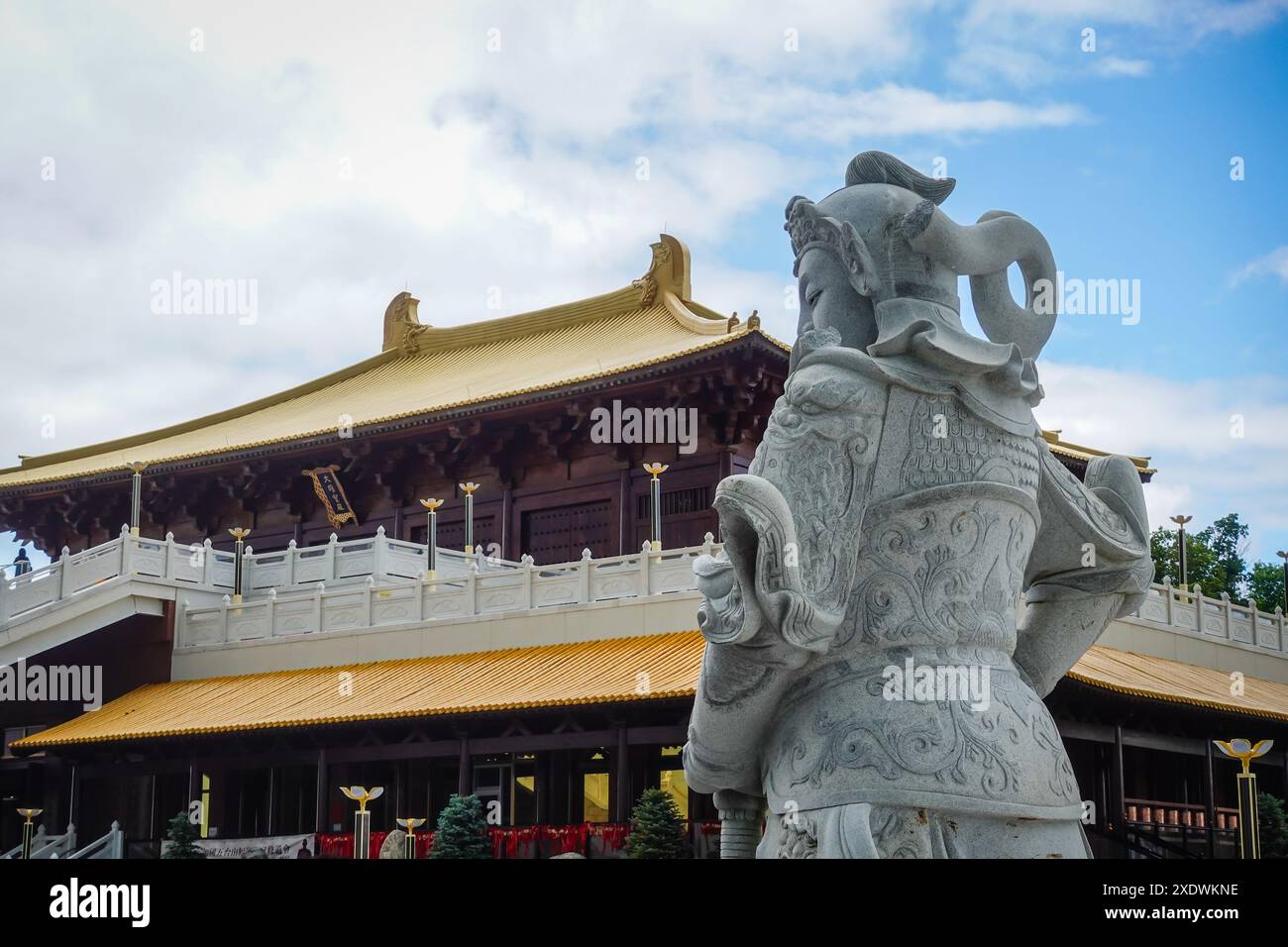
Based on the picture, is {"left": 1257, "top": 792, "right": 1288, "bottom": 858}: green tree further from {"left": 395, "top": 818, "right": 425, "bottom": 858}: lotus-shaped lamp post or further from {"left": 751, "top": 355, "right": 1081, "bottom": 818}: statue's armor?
{"left": 751, "top": 355, "right": 1081, "bottom": 818}: statue's armor

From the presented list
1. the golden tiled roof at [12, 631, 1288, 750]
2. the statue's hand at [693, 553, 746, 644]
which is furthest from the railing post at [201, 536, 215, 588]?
the statue's hand at [693, 553, 746, 644]

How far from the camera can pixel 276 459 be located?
28812 millimetres

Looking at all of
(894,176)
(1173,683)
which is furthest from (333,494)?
(894,176)

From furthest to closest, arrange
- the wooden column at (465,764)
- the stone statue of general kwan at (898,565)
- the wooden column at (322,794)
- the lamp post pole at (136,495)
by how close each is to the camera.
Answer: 1. the lamp post pole at (136,495)
2. the wooden column at (322,794)
3. the wooden column at (465,764)
4. the stone statue of general kwan at (898,565)

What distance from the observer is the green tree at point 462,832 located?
18406 mm

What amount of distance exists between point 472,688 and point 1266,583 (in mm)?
35009

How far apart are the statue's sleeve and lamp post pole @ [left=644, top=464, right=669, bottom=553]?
52.0 feet

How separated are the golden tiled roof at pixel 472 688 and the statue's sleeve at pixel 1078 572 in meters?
11.9

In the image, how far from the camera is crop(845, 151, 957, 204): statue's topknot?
531cm

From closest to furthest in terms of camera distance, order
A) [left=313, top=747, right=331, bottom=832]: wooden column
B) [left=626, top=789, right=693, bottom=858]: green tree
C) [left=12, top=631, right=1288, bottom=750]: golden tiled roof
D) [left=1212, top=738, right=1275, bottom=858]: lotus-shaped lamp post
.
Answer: [left=1212, top=738, right=1275, bottom=858]: lotus-shaped lamp post
[left=626, top=789, right=693, bottom=858]: green tree
[left=12, top=631, right=1288, bottom=750]: golden tiled roof
[left=313, top=747, right=331, bottom=832]: wooden column

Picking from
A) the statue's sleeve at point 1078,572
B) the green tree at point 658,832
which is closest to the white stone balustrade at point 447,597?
the green tree at point 658,832

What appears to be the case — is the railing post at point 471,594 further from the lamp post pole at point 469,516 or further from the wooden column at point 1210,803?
the wooden column at point 1210,803

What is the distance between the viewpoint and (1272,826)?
1981 centimetres
